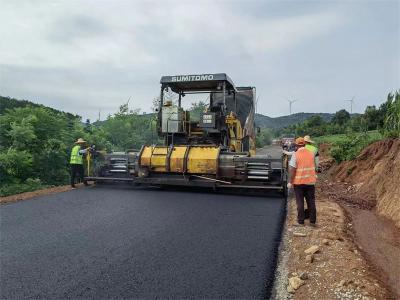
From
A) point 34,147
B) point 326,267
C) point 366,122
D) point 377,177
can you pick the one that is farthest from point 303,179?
point 366,122

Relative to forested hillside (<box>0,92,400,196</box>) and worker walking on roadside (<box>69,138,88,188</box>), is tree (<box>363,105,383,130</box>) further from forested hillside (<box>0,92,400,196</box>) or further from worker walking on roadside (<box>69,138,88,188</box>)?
worker walking on roadside (<box>69,138,88,188</box>)

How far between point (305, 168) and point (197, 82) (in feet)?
14.0

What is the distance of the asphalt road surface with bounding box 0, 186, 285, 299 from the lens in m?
3.28

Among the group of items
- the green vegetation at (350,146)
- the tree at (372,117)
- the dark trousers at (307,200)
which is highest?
the tree at (372,117)

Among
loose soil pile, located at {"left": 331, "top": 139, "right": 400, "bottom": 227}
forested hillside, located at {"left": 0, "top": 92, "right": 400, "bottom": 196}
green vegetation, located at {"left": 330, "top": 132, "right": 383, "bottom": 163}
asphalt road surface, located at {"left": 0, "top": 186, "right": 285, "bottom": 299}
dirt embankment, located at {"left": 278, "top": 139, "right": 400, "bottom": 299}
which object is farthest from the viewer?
green vegetation, located at {"left": 330, "top": 132, "right": 383, "bottom": 163}

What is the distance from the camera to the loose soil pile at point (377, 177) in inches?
265

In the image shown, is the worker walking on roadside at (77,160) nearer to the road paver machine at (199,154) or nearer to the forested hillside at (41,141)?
the road paver machine at (199,154)

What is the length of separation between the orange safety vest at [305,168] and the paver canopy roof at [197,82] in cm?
370

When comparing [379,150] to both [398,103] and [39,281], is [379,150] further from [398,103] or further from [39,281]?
[39,281]

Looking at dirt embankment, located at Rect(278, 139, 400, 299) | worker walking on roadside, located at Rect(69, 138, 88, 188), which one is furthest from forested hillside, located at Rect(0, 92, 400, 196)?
dirt embankment, located at Rect(278, 139, 400, 299)

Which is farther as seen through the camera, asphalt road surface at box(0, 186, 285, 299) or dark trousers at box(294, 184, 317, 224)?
dark trousers at box(294, 184, 317, 224)

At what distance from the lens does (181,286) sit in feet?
10.9

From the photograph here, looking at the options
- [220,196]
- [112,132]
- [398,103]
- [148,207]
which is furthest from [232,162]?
[112,132]

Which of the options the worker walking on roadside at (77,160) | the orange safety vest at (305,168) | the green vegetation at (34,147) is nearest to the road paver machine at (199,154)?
the worker walking on roadside at (77,160)
